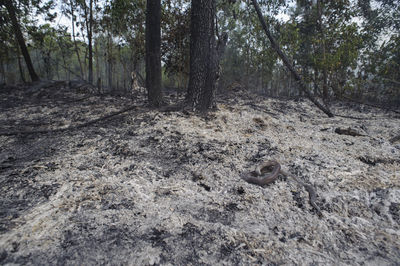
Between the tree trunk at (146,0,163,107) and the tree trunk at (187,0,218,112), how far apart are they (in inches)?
35.7

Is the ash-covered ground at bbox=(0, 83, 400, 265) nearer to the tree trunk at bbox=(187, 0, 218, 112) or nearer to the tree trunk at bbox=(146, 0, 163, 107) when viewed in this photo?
the tree trunk at bbox=(187, 0, 218, 112)

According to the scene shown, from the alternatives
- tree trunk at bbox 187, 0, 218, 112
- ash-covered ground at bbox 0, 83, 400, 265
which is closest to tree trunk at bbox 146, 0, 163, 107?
tree trunk at bbox 187, 0, 218, 112

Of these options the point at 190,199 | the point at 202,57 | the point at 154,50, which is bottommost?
the point at 190,199

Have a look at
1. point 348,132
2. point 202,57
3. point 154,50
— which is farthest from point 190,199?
point 154,50

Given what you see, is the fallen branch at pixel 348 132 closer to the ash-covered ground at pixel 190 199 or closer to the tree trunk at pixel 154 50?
the ash-covered ground at pixel 190 199

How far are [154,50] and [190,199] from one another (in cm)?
402

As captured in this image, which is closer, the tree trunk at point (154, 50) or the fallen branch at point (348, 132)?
the fallen branch at point (348, 132)

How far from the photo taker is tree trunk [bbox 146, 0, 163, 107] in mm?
4773

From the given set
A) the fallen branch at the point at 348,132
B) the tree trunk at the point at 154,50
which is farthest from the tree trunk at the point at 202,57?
the fallen branch at the point at 348,132

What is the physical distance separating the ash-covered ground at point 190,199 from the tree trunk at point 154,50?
5.04 ft

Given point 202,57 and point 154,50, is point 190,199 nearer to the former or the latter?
point 202,57

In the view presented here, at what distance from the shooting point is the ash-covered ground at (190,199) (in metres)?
1.35

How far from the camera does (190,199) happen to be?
1.98 metres

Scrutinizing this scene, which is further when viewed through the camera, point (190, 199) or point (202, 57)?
point (202, 57)
